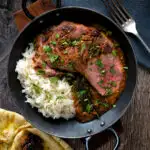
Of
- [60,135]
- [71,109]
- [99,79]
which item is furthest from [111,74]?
[60,135]

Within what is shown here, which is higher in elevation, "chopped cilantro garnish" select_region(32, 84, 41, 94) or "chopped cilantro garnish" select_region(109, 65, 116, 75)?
"chopped cilantro garnish" select_region(32, 84, 41, 94)

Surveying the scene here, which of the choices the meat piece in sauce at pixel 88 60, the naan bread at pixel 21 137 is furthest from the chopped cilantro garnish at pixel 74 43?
the naan bread at pixel 21 137

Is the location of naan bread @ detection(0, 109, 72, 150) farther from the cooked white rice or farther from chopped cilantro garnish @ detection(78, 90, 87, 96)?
chopped cilantro garnish @ detection(78, 90, 87, 96)

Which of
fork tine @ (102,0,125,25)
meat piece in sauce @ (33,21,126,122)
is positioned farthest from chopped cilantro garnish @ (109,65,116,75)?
fork tine @ (102,0,125,25)

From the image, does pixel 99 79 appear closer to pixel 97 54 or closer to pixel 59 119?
pixel 97 54

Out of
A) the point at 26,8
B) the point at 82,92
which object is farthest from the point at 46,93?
the point at 26,8

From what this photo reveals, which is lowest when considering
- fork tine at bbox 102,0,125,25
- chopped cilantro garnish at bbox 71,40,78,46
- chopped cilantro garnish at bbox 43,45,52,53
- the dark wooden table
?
the dark wooden table
